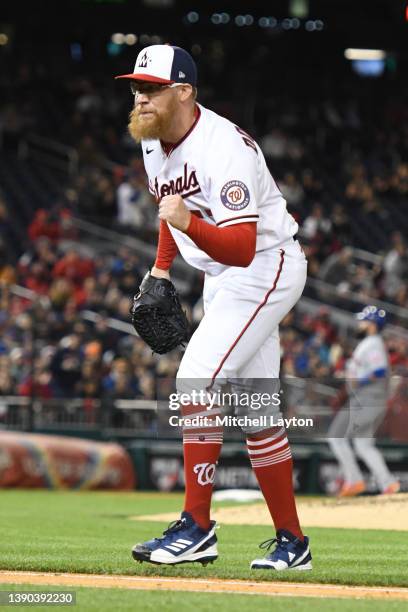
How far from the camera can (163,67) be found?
238 inches

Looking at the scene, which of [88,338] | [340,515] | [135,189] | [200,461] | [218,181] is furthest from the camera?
[135,189]

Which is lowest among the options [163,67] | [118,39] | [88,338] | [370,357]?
[370,357]

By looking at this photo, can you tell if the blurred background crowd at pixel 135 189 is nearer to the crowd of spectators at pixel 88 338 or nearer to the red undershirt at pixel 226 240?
the crowd of spectators at pixel 88 338

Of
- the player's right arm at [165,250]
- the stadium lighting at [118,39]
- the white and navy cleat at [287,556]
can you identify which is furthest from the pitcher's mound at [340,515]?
the stadium lighting at [118,39]

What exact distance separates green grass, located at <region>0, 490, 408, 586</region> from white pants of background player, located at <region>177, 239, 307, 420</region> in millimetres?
895

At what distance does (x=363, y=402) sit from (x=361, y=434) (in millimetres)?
365

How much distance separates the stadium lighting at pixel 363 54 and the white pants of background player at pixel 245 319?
25.3m

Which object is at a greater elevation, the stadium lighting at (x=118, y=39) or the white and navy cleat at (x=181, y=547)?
the stadium lighting at (x=118, y=39)

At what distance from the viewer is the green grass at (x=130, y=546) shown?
592 cm

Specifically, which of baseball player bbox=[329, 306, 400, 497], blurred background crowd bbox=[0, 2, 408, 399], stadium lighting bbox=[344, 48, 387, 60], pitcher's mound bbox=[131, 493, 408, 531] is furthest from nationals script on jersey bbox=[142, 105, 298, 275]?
stadium lighting bbox=[344, 48, 387, 60]

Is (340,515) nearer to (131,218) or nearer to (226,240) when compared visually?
(226,240)

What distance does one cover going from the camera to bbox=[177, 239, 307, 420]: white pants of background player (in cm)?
602

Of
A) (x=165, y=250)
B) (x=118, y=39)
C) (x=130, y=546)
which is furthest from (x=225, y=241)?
(x=118, y=39)

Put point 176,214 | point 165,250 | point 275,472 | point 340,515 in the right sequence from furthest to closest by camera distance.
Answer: point 340,515, point 165,250, point 275,472, point 176,214
